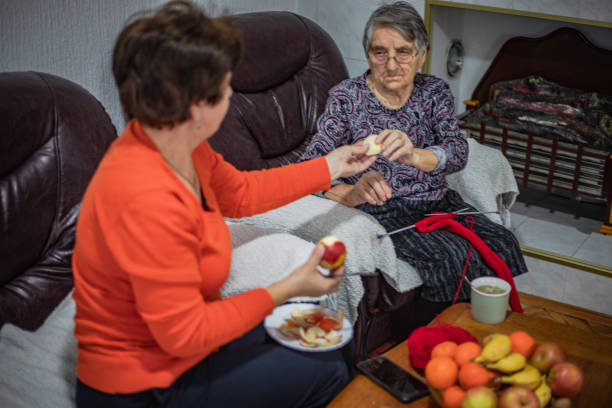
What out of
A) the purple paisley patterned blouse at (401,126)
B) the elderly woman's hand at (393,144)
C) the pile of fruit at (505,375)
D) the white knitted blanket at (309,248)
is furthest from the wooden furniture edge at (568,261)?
the pile of fruit at (505,375)

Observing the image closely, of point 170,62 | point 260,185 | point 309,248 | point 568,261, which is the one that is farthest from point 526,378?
point 568,261

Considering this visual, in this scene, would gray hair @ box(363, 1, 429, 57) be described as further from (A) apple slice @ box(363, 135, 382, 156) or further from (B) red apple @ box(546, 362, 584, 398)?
(B) red apple @ box(546, 362, 584, 398)

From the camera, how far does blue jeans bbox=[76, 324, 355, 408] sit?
126 centimetres

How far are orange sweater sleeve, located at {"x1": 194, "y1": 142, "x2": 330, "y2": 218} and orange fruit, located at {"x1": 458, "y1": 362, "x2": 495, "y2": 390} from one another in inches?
24.6

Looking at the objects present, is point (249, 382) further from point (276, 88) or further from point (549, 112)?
point (549, 112)

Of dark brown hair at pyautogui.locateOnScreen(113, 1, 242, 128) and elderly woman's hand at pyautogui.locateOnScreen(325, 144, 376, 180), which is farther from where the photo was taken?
elderly woman's hand at pyautogui.locateOnScreen(325, 144, 376, 180)

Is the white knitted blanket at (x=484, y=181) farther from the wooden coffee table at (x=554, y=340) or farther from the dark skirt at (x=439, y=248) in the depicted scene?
the wooden coffee table at (x=554, y=340)

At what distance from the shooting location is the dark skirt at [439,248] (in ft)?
6.13

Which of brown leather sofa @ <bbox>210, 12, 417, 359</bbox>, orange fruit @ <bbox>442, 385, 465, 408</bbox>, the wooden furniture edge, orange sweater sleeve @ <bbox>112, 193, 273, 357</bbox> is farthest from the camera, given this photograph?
the wooden furniture edge

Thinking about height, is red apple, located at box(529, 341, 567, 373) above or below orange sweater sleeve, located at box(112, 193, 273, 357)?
below

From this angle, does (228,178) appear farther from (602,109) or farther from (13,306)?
(602,109)

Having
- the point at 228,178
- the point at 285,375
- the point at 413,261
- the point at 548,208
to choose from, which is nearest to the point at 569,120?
the point at 548,208

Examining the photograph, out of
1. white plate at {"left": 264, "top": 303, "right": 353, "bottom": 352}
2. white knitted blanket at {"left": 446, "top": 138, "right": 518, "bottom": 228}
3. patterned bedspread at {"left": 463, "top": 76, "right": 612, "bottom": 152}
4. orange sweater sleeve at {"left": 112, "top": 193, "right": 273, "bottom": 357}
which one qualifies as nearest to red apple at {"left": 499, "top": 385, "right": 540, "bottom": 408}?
white plate at {"left": 264, "top": 303, "right": 353, "bottom": 352}

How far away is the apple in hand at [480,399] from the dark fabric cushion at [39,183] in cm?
100
